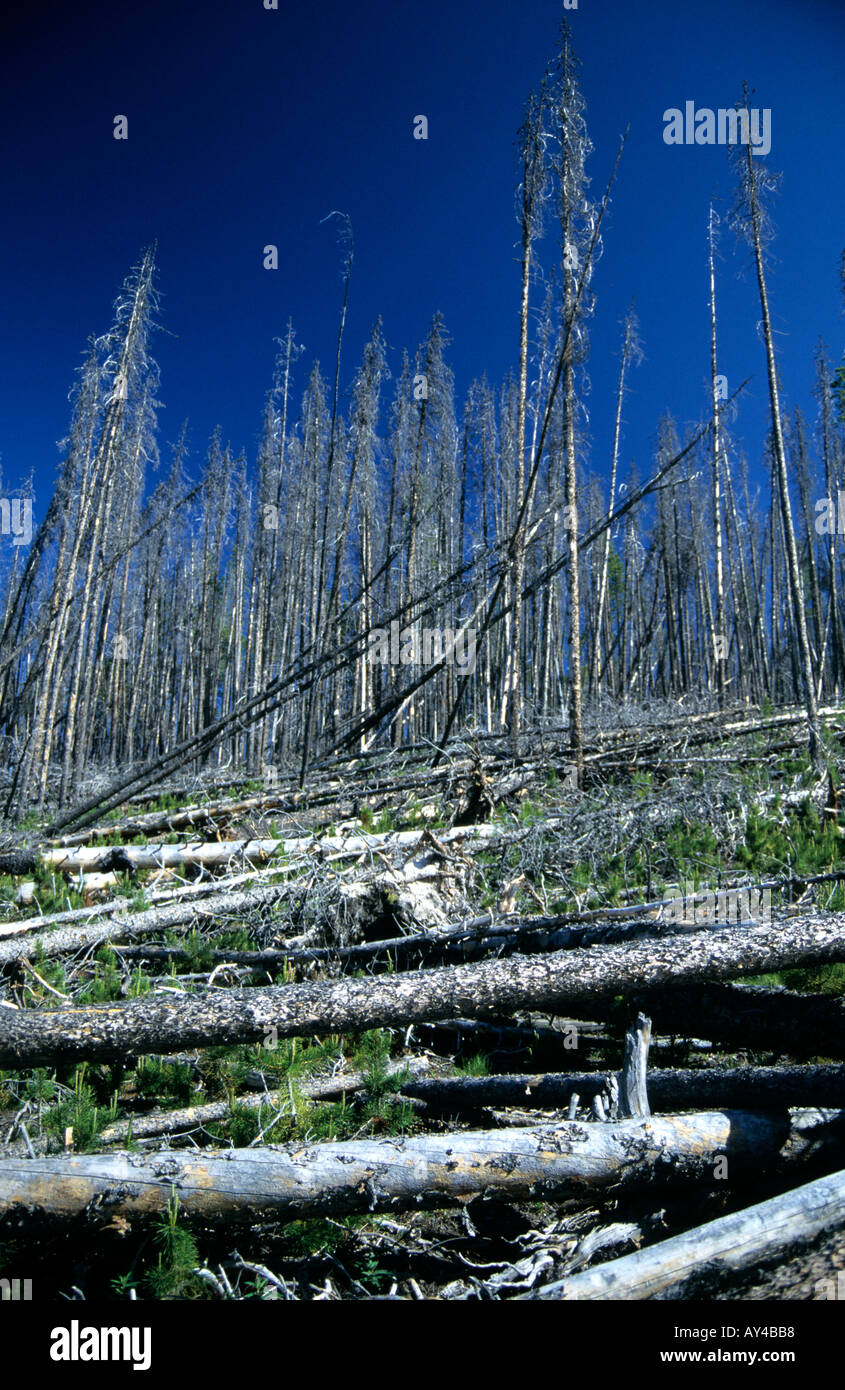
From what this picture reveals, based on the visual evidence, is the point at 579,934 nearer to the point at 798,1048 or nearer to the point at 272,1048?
the point at 798,1048

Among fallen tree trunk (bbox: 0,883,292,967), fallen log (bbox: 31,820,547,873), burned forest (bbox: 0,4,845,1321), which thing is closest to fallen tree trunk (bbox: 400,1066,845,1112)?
burned forest (bbox: 0,4,845,1321)

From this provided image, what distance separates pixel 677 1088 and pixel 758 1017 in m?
0.71

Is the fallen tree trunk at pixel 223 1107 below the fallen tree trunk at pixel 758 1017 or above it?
below

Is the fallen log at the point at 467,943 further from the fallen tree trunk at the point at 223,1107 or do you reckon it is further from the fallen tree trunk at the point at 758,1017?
the fallen tree trunk at the point at 223,1107

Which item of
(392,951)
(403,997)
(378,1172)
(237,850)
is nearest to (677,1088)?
(403,997)

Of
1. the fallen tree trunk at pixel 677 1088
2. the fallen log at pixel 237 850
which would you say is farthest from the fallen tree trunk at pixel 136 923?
the fallen tree trunk at pixel 677 1088

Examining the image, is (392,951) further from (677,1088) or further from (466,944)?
(677,1088)

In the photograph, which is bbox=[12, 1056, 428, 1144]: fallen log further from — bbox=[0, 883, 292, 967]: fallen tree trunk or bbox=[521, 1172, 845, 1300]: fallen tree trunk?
bbox=[0, 883, 292, 967]: fallen tree trunk

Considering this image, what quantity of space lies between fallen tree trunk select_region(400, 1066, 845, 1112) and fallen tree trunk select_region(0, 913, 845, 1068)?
1.16 feet

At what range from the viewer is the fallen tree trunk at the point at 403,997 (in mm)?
3039

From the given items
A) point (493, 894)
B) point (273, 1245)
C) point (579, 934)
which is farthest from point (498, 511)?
point (273, 1245)

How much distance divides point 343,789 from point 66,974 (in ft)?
13.3

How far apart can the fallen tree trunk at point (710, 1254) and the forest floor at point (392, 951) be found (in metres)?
0.05

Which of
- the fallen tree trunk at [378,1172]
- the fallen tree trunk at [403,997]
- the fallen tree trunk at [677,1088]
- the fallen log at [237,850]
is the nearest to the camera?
the fallen tree trunk at [378,1172]
